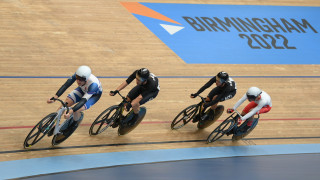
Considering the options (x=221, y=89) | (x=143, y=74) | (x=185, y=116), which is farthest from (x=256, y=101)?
(x=143, y=74)

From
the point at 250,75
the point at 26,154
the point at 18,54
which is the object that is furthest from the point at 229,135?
the point at 18,54

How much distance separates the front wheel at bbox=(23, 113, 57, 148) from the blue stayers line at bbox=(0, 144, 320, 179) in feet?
0.89

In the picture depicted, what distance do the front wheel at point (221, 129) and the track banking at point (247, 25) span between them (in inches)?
169

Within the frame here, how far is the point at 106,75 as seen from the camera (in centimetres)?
866

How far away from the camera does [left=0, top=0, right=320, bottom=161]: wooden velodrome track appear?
691 centimetres

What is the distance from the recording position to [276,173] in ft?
20.8

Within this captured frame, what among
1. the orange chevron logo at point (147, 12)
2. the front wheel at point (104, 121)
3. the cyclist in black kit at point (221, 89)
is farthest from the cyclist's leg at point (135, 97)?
the orange chevron logo at point (147, 12)

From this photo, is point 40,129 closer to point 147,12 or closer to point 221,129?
point 221,129

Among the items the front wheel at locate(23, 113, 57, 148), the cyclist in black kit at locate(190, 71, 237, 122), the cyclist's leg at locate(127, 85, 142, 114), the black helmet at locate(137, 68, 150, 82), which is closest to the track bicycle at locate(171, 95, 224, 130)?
the cyclist in black kit at locate(190, 71, 237, 122)

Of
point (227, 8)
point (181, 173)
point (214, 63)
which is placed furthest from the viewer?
point (227, 8)

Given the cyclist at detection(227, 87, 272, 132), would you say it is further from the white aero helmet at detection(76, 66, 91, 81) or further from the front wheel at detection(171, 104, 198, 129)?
the white aero helmet at detection(76, 66, 91, 81)

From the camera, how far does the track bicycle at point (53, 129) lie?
605 cm

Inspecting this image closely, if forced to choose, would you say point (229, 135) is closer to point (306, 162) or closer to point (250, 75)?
point (306, 162)

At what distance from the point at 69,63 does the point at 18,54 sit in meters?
0.93
